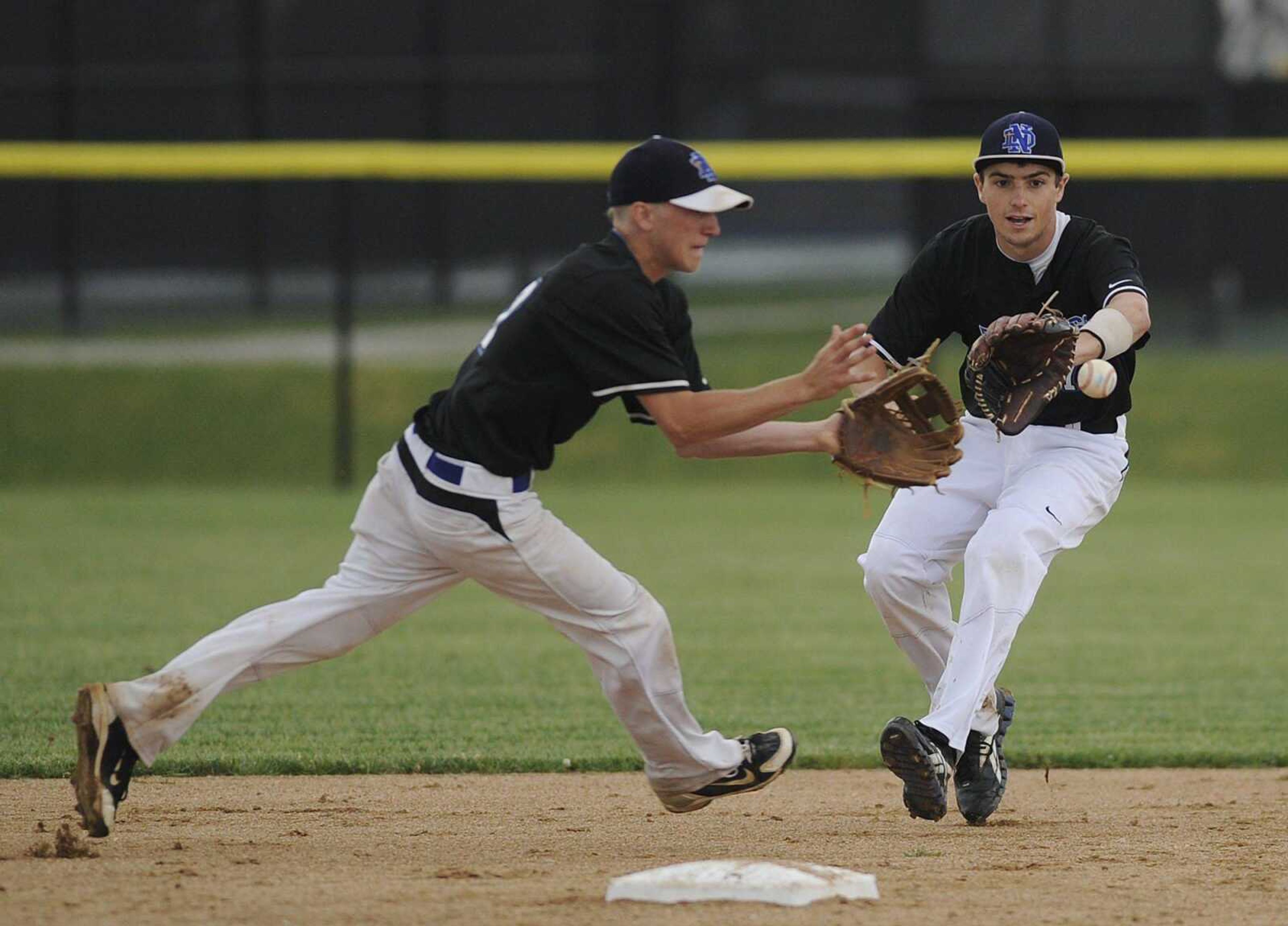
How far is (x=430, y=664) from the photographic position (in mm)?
7883

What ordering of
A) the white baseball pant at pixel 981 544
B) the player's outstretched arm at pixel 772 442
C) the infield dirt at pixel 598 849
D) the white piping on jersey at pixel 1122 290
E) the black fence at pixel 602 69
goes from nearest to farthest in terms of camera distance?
the infield dirt at pixel 598 849 < the player's outstretched arm at pixel 772 442 < the white baseball pant at pixel 981 544 < the white piping on jersey at pixel 1122 290 < the black fence at pixel 602 69

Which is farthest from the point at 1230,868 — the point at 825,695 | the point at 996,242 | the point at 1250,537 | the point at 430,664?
the point at 1250,537

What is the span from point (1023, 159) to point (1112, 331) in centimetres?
55

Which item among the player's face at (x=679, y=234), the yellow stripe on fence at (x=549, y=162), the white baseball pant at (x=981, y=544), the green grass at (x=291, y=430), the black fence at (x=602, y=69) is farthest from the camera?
the black fence at (x=602, y=69)

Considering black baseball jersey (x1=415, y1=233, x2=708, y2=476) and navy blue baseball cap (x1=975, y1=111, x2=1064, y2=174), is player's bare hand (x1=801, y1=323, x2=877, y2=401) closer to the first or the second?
black baseball jersey (x1=415, y1=233, x2=708, y2=476)

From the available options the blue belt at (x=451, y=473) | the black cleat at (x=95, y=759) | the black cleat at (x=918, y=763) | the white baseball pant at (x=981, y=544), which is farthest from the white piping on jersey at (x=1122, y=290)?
the black cleat at (x=95, y=759)

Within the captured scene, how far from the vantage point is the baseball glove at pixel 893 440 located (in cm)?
491

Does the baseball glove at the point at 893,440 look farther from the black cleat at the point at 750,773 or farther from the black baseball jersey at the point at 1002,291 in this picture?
the black cleat at the point at 750,773

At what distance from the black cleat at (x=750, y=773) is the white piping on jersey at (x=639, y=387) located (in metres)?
1.00

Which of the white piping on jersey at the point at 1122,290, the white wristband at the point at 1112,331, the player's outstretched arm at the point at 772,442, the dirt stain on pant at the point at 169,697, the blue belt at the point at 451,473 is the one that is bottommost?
the dirt stain on pant at the point at 169,697

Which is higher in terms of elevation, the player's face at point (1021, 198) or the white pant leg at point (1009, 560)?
the player's face at point (1021, 198)

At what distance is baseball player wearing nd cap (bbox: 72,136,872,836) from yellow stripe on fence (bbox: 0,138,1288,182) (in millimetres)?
9840

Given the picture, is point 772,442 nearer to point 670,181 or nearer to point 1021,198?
point 670,181

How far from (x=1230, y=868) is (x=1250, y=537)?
7.47 m
